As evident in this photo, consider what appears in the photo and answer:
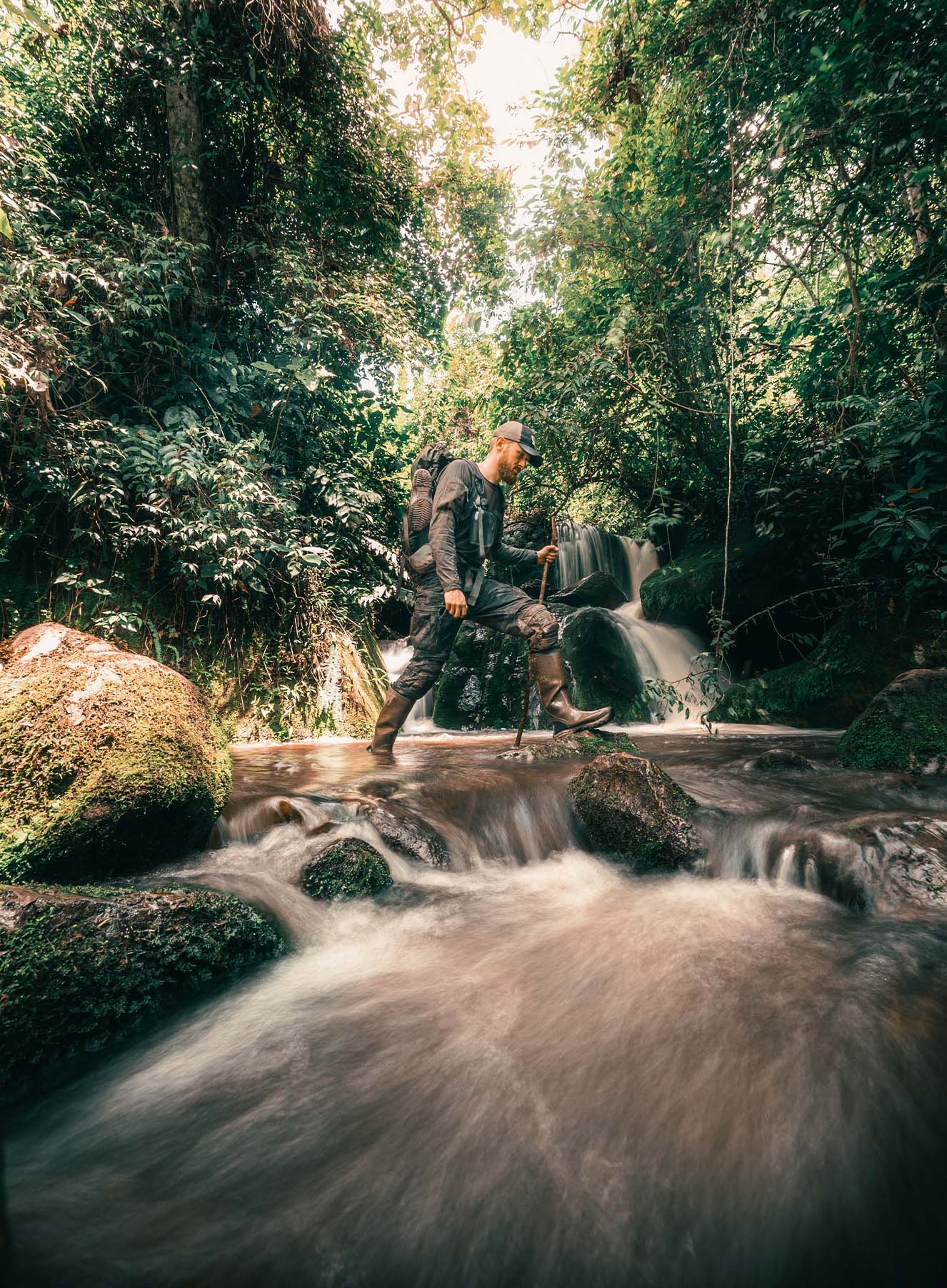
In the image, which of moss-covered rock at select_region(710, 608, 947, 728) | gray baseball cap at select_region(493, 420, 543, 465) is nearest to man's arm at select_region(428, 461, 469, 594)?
gray baseball cap at select_region(493, 420, 543, 465)

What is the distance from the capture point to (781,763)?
16.3 feet

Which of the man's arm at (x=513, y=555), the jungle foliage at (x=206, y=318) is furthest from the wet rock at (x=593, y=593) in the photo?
the man's arm at (x=513, y=555)

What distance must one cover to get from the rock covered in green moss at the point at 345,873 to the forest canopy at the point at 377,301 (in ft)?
12.8

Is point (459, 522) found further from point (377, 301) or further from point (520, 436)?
point (377, 301)

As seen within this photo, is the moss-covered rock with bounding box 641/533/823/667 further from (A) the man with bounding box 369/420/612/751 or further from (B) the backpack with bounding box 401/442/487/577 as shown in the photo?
(B) the backpack with bounding box 401/442/487/577

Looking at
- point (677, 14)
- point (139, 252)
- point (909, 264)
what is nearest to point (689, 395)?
point (909, 264)

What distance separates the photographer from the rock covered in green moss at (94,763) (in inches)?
106

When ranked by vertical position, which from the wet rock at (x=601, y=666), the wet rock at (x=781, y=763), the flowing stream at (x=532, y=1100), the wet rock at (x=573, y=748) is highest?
the wet rock at (x=601, y=666)

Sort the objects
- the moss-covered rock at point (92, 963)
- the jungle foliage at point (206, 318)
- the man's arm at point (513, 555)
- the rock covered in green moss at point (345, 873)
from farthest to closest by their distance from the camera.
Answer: the jungle foliage at point (206, 318)
the man's arm at point (513, 555)
the rock covered in green moss at point (345, 873)
the moss-covered rock at point (92, 963)

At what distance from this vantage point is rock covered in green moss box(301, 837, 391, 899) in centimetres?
317

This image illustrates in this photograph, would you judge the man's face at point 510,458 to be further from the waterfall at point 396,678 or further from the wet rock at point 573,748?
the waterfall at point 396,678

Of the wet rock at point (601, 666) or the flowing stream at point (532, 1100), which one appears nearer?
the flowing stream at point (532, 1100)

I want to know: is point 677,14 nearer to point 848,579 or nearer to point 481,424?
point 848,579

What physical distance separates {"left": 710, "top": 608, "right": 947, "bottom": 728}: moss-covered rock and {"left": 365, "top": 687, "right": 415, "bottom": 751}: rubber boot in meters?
3.17
